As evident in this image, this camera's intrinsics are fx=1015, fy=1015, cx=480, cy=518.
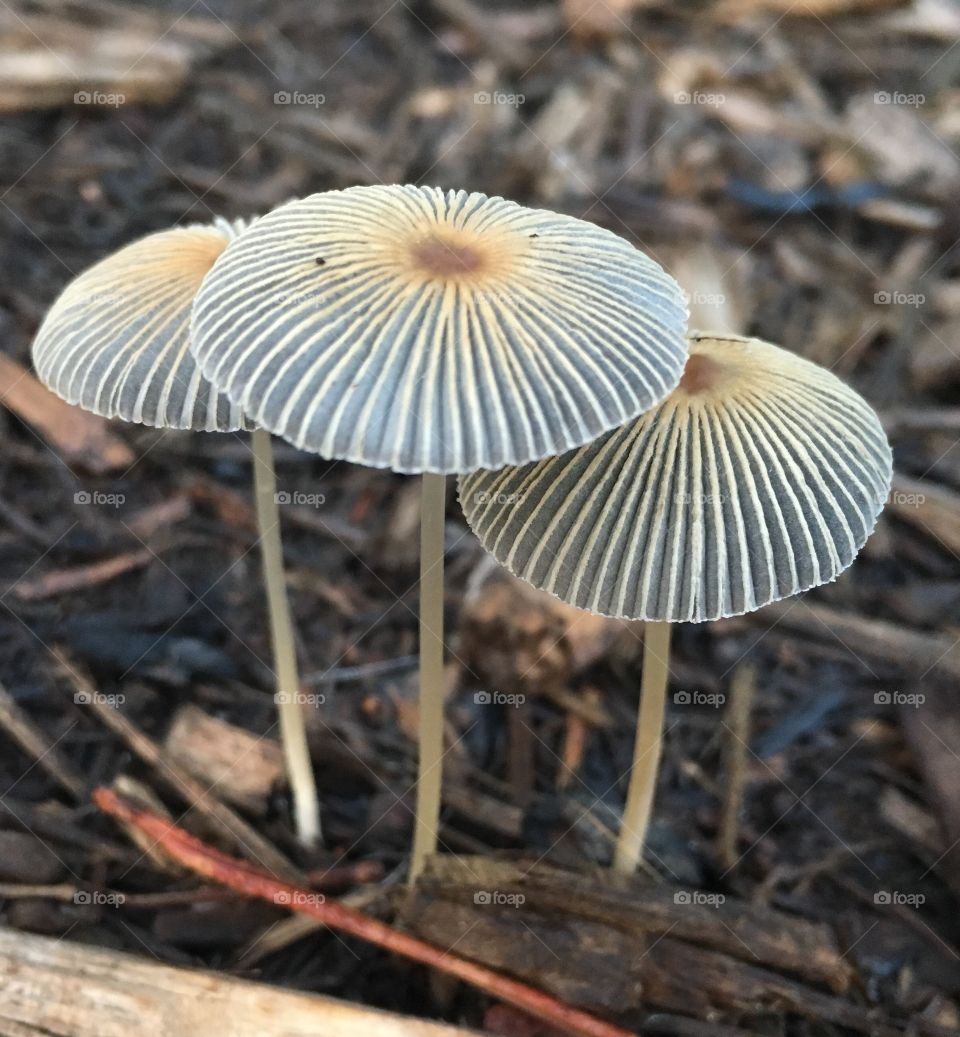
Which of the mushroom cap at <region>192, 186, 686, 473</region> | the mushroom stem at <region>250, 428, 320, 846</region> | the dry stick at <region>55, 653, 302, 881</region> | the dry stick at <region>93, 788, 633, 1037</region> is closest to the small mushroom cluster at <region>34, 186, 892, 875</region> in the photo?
the mushroom cap at <region>192, 186, 686, 473</region>

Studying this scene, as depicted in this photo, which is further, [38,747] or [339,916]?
[38,747]

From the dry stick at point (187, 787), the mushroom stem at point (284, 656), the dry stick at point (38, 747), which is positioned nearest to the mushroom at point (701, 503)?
the mushroom stem at point (284, 656)

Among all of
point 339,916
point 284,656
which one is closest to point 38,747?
point 284,656

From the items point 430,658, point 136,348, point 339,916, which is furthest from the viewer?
point 339,916

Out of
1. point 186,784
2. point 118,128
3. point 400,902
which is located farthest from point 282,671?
point 118,128

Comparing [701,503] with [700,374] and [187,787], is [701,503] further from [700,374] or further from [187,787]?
[187,787]

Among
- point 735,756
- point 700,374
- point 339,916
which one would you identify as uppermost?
point 700,374

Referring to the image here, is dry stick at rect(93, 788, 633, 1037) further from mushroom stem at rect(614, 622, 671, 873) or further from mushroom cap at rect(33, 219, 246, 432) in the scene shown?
mushroom cap at rect(33, 219, 246, 432)
